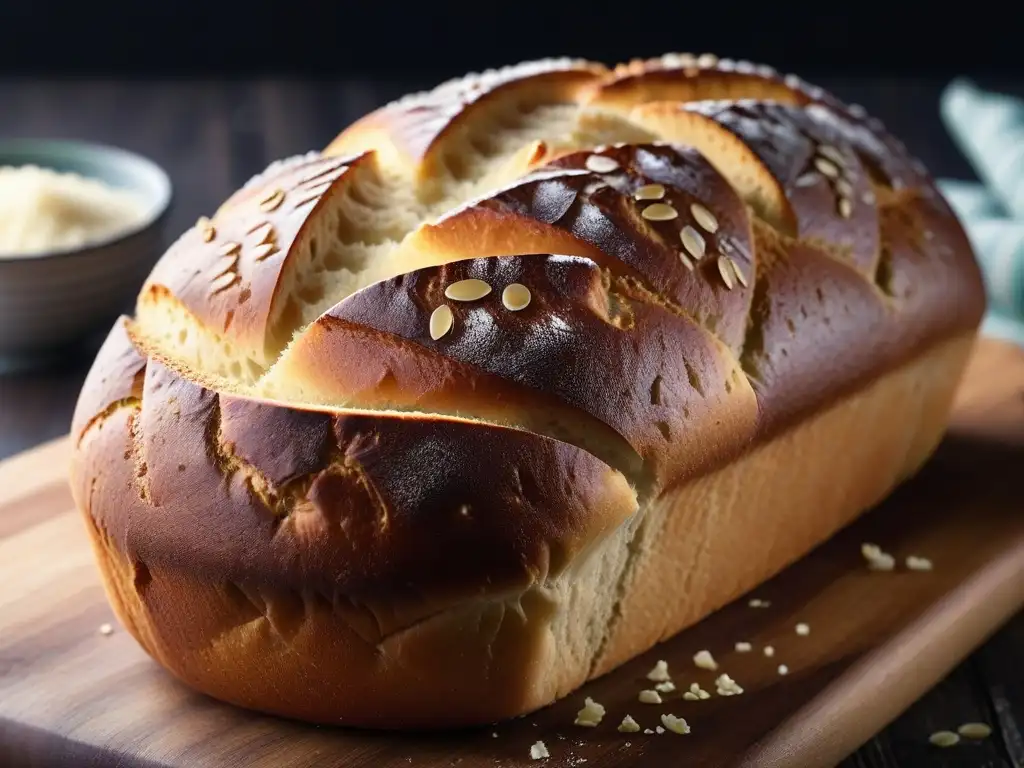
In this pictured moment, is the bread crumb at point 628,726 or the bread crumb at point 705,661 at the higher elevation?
the bread crumb at point 628,726

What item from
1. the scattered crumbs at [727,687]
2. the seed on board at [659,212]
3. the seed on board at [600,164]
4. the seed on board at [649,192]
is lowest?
the scattered crumbs at [727,687]

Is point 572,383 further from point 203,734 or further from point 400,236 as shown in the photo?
point 203,734

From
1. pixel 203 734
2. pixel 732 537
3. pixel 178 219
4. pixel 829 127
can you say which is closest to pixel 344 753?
pixel 203 734

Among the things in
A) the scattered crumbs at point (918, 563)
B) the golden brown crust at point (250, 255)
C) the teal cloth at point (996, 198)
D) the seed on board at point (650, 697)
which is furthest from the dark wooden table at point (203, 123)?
the scattered crumbs at point (918, 563)

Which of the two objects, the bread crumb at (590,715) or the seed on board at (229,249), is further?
the seed on board at (229,249)

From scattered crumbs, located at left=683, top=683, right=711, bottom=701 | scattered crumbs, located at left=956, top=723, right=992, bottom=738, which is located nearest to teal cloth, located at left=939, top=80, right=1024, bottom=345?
scattered crumbs, located at left=956, top=723, right=992, bottom=738

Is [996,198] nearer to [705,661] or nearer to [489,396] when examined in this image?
[705,661]

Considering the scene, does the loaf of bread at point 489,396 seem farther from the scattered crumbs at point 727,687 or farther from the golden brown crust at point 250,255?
the scattered crumbs at point 727,687

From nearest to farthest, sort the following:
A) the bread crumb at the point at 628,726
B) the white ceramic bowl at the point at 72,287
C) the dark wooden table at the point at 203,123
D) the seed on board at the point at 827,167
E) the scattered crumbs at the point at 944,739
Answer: the bread crumb at the point at 628,726
the scattered crumbs at the point at 944,739
the seed on board at the point at 827,167
the white ceramic bowl at the point at 72,287
the dark wooden table at the point at 203,123

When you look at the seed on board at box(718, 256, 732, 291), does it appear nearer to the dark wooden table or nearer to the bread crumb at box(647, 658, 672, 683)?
the bread crumb at box(647, 658, 672, 683)
